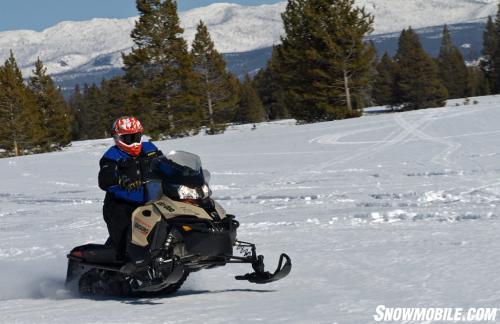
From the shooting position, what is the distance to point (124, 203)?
21.0 feet

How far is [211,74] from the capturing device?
48.8 m

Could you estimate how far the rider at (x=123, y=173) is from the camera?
6137 millimetres

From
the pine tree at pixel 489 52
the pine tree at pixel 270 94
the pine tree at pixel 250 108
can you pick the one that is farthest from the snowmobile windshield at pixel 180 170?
the pine tree at pixel 489 52

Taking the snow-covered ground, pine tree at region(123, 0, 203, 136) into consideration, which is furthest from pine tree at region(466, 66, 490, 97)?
the snow-covered ground

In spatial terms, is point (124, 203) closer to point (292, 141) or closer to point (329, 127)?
point (292, 141)

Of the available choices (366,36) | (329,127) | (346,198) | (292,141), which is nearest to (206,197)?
(346,198)

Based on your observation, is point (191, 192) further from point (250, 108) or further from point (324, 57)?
point (250, 108)

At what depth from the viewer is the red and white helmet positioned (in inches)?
252

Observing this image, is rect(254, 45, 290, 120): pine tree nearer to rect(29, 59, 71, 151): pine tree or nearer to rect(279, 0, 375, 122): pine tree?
rect(29, 59, 71, 151): pine tree

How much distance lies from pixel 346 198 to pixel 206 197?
6612 millimetres

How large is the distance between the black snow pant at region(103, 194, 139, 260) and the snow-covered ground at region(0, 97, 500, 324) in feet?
1.62

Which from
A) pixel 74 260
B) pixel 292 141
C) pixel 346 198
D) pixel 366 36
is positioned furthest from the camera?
pixel 366 36

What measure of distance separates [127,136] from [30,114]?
145ft

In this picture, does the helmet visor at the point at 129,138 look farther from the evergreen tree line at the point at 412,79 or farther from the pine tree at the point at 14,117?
the evergreen tree line at the point at 412,79
